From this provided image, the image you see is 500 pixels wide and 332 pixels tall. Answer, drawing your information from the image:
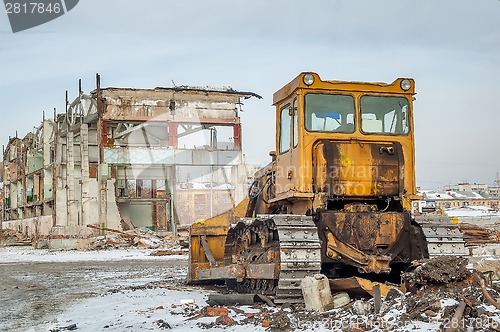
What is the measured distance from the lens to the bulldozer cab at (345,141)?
379 inches

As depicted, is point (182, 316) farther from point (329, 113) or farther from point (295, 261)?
point (329, 113)

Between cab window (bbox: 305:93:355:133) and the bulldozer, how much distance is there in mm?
15

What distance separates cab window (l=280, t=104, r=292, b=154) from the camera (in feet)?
34.2

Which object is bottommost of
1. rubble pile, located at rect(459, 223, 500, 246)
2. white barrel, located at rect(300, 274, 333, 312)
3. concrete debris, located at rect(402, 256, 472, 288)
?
rubble pile, located at rect(459, 223, 500, 246)

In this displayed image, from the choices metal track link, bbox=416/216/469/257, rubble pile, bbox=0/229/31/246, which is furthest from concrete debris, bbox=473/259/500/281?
rubble pile, bbox=0/229/31/246

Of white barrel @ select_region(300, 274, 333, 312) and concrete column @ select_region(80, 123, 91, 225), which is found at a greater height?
concrete column @ select_region(80, 123, 91, 225)

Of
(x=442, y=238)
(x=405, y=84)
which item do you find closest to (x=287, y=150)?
(x=405, y=84)

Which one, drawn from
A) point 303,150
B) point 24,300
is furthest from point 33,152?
point 303,150

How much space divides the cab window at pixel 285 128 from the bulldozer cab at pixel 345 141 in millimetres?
18

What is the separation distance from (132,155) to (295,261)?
1208 inches

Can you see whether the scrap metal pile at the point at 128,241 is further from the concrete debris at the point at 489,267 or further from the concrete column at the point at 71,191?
the concrete debris at the point at 489,267

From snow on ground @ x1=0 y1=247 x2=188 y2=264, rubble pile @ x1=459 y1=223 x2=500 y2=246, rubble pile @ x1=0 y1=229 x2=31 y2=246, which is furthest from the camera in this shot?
rubble pile @ x1=0 y1=229 x2=31 y2=246

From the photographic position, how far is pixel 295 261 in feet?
28.0

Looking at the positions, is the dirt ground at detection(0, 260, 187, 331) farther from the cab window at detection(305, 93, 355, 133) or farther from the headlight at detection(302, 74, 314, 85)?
the headlight at detection(302, 74, 314, 85)
